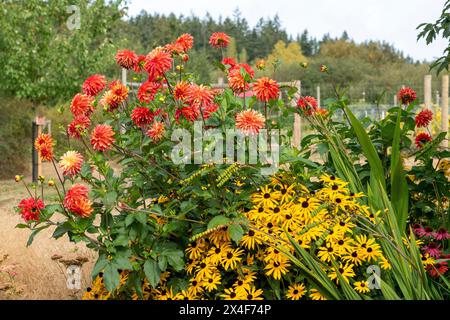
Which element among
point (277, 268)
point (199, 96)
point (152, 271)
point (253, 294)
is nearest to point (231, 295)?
point (253, 294)

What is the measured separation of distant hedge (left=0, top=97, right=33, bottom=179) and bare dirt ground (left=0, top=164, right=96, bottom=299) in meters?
4.05

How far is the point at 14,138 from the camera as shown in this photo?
938 cm

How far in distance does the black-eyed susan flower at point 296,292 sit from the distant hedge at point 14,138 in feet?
24.9

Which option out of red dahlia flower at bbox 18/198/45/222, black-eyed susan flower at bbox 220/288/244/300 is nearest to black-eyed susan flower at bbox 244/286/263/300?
black-eyed susan flower at bbox 220/288/244/300

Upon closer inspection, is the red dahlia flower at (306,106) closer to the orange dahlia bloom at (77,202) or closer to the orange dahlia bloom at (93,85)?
the orange dahlia bloom at (93,85)

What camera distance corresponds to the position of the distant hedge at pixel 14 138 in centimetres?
922

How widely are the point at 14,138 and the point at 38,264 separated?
A: 19.3ft

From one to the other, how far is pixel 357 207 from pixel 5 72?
8.57 meters

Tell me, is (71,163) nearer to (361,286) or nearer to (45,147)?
(45,147)

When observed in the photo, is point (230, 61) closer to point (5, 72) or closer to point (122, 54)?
point (122, 54)

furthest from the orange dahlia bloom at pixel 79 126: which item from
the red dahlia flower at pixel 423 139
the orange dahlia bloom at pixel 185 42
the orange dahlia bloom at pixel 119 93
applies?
the red dahlia flower at pixel 423 139

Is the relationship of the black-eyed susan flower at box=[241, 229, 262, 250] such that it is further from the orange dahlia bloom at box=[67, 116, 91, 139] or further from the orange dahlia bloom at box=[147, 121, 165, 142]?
the orange dahlia bloom at box=[67, 116, 91, 139]
